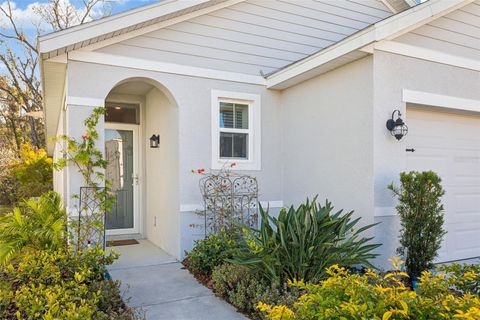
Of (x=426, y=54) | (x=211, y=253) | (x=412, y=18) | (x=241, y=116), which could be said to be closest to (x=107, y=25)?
(x=241, y=116)

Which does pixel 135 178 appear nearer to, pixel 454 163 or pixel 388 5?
pixel 454 163

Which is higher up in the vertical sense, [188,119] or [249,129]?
[188,119]

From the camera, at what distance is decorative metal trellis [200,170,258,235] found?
5.75 m

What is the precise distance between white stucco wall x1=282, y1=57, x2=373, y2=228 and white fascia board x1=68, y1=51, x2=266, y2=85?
89 cm

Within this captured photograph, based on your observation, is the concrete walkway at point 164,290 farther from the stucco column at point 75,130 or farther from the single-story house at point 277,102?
the stucco column at point 75,130

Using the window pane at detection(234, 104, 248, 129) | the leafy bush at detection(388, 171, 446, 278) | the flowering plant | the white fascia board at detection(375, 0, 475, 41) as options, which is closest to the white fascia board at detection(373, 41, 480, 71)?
the white fascia board at detection(375, 0, 475, 41)

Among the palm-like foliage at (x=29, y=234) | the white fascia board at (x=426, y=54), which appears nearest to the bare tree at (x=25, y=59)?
the palm-like foliage at (x=29, y=234)

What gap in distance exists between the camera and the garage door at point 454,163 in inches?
207

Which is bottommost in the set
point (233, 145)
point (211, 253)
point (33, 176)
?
point (211, 253)

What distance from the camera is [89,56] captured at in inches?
205

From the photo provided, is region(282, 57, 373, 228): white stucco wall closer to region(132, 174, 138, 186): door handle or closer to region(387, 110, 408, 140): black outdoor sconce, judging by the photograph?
region(387, 110, 408, 140): black outdoor sconce

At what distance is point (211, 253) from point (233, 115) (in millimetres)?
2554

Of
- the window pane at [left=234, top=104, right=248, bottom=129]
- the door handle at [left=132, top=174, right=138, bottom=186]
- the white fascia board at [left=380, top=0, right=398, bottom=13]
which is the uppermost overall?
the white fascia board at [left=380, top=0, right=398, bottom=13]

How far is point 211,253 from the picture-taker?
501 centimetres
